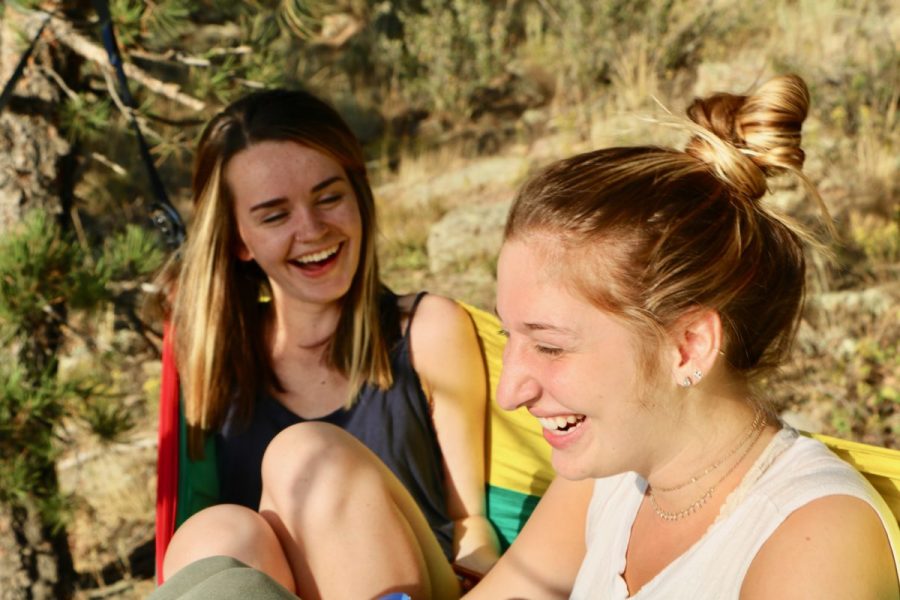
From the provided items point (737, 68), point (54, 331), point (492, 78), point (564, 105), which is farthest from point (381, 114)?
point (54, 331)

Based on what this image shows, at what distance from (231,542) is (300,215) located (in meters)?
0.69

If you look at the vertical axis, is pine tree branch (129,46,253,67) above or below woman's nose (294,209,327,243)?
above

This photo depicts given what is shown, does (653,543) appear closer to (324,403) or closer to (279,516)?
(279,516)

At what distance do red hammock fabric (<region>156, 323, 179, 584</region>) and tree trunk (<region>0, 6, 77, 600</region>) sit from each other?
35 centimetres

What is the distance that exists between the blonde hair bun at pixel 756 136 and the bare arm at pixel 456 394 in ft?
2.88

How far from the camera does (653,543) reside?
137cm

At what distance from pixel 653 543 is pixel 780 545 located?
0.84 feet

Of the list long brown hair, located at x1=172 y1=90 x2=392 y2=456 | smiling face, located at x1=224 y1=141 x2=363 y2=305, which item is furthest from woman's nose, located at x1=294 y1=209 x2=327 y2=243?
long brown hair, located at x1=172 y1=90 x2=392 y2=456

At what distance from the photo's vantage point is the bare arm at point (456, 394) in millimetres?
2107

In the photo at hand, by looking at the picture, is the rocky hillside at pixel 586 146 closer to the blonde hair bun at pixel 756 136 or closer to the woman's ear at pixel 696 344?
→ the blonde hair bun at pixel 756 136

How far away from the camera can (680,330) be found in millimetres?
1258

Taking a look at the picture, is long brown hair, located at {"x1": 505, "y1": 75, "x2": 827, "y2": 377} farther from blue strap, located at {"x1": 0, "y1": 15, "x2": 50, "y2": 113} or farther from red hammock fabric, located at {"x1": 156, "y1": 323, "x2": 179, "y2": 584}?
blue strap, located at {"x1": 0, "y1": 15, "x2": 50, "y2": 113}

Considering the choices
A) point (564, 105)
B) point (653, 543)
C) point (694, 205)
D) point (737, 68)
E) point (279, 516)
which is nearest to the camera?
point (694, 205)

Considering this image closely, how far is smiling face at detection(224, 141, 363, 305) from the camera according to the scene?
208 cm
